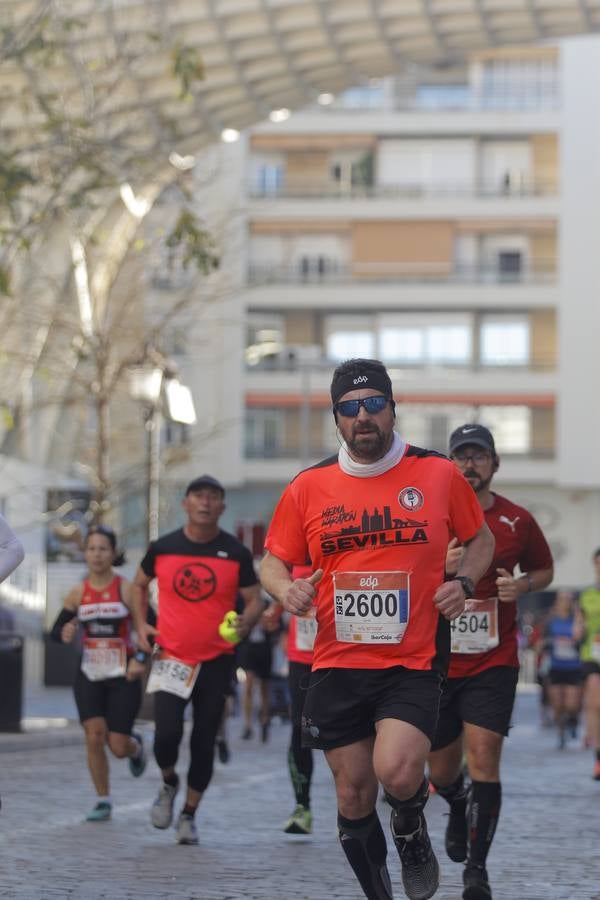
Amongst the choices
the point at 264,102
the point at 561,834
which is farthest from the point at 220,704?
the point at 264,102

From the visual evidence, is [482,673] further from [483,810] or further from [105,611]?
[105,611]

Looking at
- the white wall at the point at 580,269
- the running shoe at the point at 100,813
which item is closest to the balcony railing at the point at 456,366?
the white wall at the point at 580,269

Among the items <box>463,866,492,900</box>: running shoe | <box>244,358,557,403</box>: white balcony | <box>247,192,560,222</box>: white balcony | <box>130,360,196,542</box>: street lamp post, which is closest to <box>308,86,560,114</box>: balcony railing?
<box>247,192,560,222</box>: white balcony

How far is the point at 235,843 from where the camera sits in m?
10.4

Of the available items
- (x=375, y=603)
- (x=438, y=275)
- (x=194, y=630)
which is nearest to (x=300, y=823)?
(x=194, y=630)

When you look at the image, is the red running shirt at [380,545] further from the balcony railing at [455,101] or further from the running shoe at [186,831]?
the balcony railing at [455,101]

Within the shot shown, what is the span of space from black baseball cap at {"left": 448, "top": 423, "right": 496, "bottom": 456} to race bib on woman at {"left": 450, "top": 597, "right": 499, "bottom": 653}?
2.48 feet

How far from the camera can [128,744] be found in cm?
1177

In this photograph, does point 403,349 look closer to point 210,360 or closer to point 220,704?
point 210,360

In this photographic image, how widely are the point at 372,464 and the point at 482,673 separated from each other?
188cm

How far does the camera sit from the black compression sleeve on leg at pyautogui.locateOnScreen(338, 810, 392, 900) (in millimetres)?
6711

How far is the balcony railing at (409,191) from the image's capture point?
196 feet

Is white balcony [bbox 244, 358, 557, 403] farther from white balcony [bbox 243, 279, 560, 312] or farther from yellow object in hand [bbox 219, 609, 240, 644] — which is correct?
yellow object in hand [bbox 219, 609, 240, 644]

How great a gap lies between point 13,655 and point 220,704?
7576 millimetres
